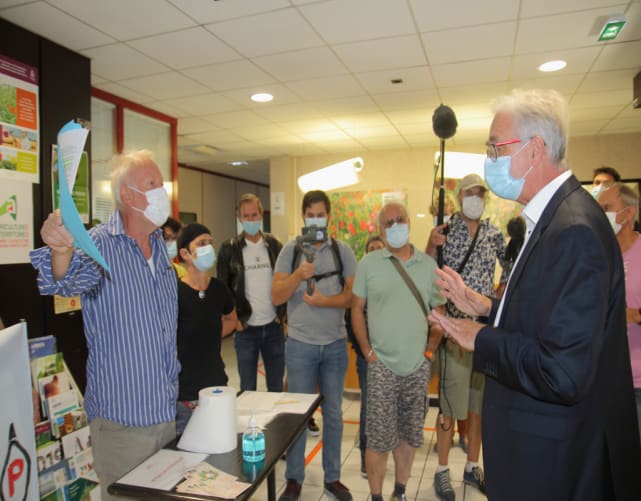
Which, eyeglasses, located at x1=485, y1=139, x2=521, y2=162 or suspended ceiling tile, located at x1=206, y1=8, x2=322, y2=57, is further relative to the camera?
suspended ceiling tile, located at x1=206, y1=8, x2=322, y2=57

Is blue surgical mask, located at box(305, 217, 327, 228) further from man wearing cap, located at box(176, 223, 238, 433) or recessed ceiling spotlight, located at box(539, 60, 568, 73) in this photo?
recessed ceiling spotlight, located at box(539, 60, 568, 73)

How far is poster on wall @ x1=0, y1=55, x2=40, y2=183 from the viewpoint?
9.18ft

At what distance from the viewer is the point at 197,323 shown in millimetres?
2088

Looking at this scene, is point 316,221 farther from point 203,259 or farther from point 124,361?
point 124,361

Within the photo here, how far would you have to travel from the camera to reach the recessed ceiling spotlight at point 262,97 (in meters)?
4.27

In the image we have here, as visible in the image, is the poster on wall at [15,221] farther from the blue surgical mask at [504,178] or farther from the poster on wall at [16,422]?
the blue surgical mask at [504,178]

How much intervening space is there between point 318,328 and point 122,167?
1.35 meters

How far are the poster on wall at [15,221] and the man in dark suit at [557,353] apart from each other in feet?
9.01

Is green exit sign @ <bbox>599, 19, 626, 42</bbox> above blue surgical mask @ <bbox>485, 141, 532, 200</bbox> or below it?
above

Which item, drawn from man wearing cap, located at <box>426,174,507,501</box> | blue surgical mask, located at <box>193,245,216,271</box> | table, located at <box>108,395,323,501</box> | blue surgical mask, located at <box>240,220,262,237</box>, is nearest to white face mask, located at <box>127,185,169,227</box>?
blue surgical mask, located at <box>193,245,216,271</box>

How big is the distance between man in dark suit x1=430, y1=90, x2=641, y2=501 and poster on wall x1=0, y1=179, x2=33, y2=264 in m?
2.75

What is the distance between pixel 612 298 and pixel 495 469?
53cm

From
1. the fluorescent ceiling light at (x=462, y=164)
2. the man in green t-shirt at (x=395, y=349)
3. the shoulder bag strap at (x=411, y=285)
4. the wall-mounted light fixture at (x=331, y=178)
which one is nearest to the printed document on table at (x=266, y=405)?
the man in green t-shirt at (x=395, y=349)

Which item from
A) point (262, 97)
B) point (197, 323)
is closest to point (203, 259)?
point (197, 323)
